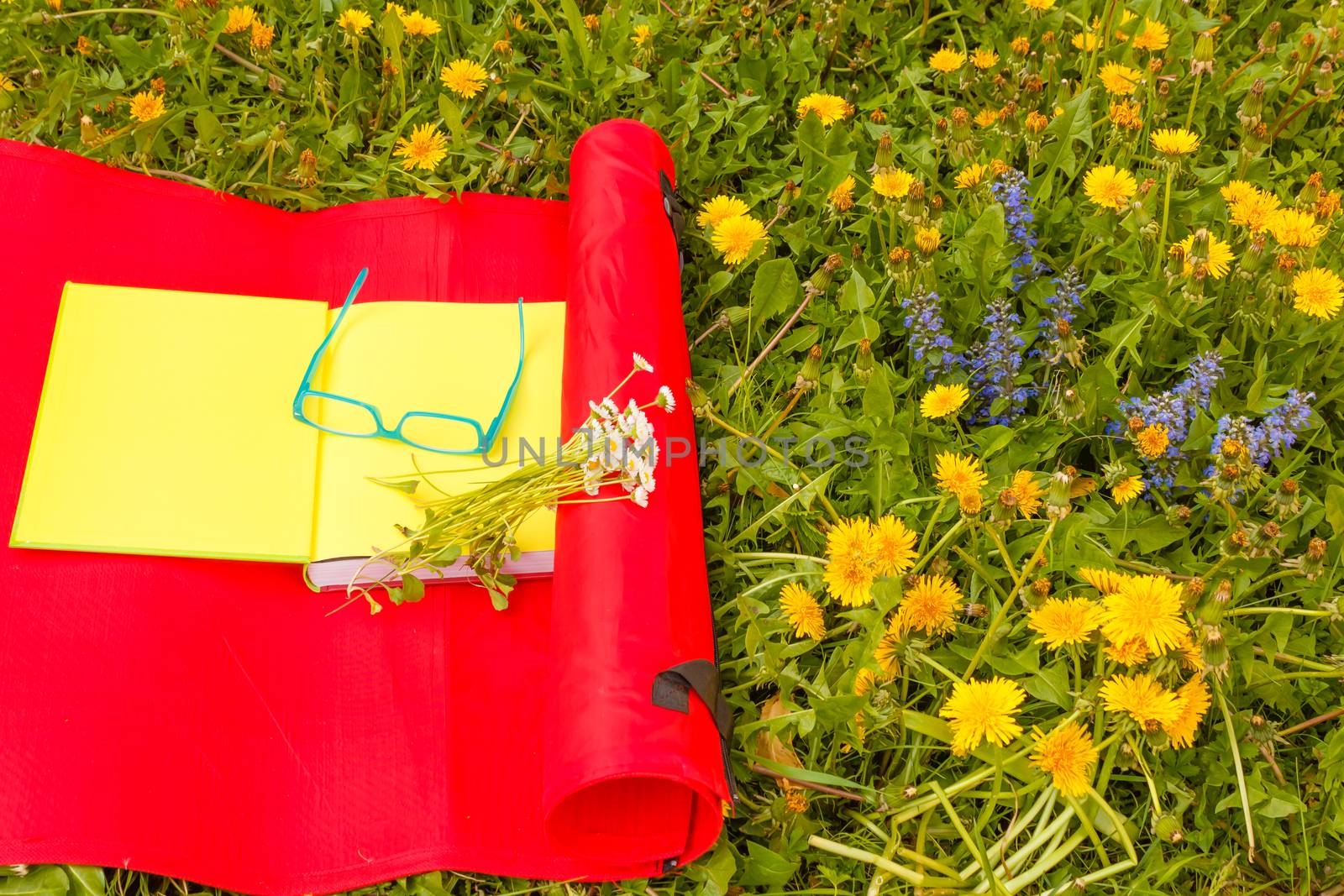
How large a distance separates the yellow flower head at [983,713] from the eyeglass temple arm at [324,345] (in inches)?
46.1

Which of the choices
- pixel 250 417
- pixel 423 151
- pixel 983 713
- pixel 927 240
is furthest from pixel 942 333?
pixel 250 417

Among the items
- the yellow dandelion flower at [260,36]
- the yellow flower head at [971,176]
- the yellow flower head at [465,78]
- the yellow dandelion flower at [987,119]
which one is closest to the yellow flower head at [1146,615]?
the yellow flower head at [971,176]

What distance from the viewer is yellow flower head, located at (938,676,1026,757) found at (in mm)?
1422

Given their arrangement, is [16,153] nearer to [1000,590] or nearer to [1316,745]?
[1000,590]

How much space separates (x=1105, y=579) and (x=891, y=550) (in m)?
0.29

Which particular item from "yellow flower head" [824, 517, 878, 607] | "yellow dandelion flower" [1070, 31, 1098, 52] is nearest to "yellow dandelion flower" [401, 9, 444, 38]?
"yellow dandelion flower" [1070, 31, 1098, 52]

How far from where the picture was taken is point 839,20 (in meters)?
2.35

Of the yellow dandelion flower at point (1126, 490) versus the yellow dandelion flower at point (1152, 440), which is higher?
the yellow dandelion flower at point (1152, 440)

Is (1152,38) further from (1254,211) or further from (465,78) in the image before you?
(465,78)

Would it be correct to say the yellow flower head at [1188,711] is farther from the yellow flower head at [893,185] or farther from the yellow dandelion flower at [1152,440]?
the yellow flower head at [893,185]

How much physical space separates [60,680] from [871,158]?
177 centimetres

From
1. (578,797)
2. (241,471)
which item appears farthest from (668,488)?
(241,471)

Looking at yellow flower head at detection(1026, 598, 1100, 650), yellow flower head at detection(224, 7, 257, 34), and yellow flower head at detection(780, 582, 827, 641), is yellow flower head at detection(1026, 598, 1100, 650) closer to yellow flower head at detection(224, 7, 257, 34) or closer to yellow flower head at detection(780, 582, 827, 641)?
yellow flower head at detection(780, 582, 827, 641)

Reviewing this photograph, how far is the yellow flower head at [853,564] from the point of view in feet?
5.11
